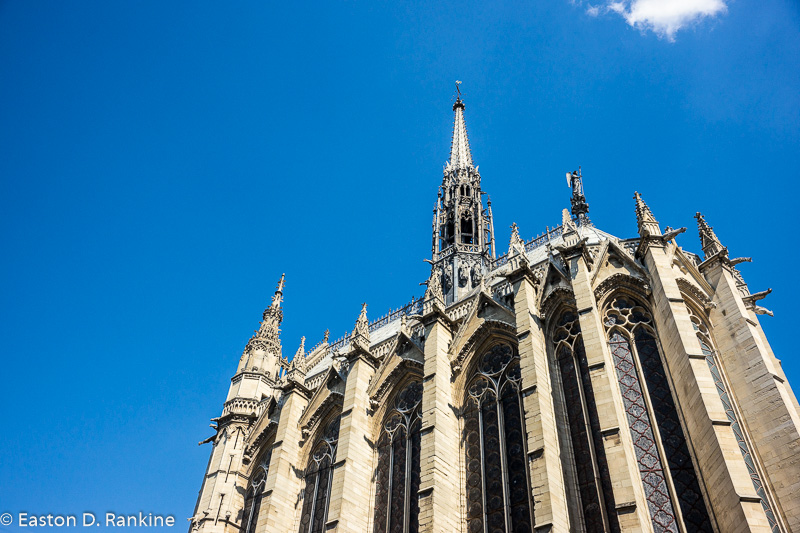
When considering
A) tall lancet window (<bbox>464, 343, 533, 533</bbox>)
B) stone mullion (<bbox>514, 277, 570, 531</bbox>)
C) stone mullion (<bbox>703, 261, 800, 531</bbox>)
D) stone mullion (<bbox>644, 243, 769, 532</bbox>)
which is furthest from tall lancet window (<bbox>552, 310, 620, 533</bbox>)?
stone mullion (<bbox>703, 261, 800, 531</bbox>)

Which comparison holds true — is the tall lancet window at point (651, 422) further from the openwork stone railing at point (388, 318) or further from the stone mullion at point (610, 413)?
the openwork stone railing at point (388, 318)

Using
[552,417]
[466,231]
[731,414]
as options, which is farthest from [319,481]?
[466,231]

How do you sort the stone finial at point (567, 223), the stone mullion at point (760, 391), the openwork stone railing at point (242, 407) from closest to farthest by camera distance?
the stone mullion at point (760, 391)
the stone finial at point (567, 223)
the openwork stone railing at point (242, 407)

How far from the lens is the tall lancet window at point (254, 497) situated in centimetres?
2430

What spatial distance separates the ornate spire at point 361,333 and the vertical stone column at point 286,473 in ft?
10.9

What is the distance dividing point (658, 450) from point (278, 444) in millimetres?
14322

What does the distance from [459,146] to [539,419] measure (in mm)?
23056

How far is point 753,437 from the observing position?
624 inches

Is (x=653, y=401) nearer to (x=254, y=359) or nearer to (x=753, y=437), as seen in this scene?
(x=753, y=437)

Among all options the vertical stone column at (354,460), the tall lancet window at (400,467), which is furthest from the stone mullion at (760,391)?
the vertical stone column at (354,460)

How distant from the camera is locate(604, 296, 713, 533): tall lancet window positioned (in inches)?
562

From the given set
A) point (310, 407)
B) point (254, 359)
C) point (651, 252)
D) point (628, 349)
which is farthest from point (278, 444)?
point (651, 252)

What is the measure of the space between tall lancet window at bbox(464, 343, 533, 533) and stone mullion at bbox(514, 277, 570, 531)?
1.01 metres

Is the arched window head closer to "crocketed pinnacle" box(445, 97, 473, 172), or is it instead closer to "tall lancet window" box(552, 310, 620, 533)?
"crocketed pinnacle" box(445, 97, 473, 172)
